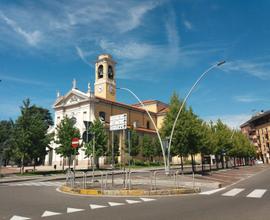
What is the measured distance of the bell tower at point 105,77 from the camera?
6581cm

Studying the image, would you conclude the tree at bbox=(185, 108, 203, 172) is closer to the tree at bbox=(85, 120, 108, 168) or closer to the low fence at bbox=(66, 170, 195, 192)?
the low fence at bbox=(66, 170, 195, 192)

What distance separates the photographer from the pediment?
60381mm

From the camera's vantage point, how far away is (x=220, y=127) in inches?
1916

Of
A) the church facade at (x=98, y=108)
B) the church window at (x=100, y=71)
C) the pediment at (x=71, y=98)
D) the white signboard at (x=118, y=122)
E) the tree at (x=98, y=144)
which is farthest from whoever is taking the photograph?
the church window at (x=100, y=71)

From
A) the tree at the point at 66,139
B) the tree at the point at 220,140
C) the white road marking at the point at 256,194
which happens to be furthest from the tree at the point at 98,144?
the white road marking at the point at 256,194

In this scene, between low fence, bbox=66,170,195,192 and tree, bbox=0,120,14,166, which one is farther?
tree, bbox=0,120,14,166

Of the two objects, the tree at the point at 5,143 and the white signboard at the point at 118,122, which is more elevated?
the tree at the point at 5,143

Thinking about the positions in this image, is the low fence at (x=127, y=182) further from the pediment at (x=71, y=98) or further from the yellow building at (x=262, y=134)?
the yellow building at (x=262, y=134)

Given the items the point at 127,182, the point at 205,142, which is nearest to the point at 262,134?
the point at 205,142

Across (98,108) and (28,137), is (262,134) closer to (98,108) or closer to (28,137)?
(98,108)

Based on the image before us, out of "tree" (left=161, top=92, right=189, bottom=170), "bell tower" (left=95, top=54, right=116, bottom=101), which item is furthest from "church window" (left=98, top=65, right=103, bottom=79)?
"tree" (left=161, top=92, right=189, bottom=170)

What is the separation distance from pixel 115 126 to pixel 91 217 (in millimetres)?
8416

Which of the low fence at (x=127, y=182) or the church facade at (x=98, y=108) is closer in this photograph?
the low fence at (x=127, y=182)

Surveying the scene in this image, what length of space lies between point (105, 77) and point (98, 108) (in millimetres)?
9892
